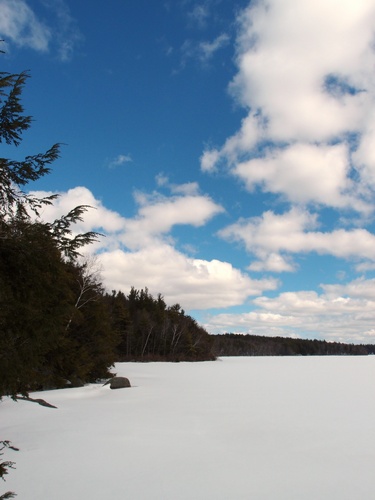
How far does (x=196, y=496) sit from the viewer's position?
7.04 metres

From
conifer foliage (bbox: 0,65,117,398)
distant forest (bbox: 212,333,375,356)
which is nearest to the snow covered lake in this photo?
conifer foliage (bbox: 0,65,117,398)

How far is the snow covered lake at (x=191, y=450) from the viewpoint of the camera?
737 cm

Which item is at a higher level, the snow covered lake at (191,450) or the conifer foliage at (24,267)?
the conifer foliage at (24,267)

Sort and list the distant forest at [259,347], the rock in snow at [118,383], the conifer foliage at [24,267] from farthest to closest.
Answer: the distant forest at [259,347] → the rock in snow at [118,383] → the conifer foliage at [24,267]

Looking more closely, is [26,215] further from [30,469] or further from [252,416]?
[252,416]

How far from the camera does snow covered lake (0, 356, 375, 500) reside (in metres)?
7.37

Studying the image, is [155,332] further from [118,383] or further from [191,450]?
[191,450]

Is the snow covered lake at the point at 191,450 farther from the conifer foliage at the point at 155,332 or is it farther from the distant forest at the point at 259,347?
the distant forest at the point at 259,347

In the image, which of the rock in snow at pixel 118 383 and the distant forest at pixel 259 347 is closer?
the rock in snow at pixel 118 383

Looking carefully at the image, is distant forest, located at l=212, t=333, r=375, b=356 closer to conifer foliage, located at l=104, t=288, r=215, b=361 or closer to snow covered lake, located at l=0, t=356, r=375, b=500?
conifer foliage, located at l=104, t=288, r=215, b=361

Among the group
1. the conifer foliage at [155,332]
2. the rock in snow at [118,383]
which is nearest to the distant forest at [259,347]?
the conifer foliage at [155,332]

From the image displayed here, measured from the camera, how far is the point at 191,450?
390 inches

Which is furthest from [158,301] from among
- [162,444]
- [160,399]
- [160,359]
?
[162,444]

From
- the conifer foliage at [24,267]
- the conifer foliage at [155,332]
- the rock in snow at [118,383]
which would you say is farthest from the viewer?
the conifer foliage at [155,332]
